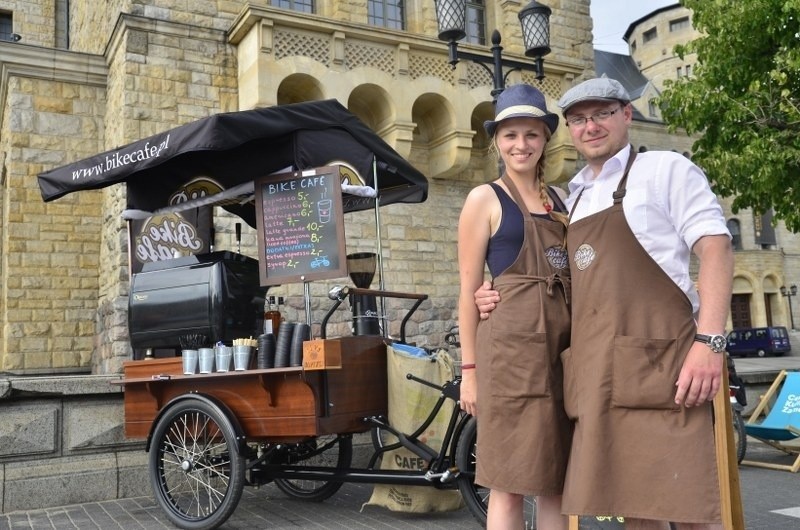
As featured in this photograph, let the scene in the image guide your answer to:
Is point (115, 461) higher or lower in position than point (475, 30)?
lower

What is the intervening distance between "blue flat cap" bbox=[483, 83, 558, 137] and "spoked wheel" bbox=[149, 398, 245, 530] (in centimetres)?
278

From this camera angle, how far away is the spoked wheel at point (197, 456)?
4.68m

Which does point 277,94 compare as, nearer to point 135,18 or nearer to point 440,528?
point 135,18

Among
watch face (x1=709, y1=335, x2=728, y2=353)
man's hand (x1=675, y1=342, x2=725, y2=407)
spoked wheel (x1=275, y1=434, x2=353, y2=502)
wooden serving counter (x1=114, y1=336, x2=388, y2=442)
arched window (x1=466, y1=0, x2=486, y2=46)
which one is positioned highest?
arched window (x1=466, y1=0, x2=486, y2=46)

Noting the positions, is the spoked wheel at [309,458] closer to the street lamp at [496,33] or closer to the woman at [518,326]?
the woman at [518,326]

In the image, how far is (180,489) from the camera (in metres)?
6.01

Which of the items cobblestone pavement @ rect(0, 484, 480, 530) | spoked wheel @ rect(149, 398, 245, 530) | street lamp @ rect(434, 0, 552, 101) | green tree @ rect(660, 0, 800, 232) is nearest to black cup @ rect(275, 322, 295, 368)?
spoked wheel @ rect(149, 398, 245, 530)

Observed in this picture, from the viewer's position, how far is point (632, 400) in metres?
2.37

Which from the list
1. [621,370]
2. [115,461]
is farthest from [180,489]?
[621,370]

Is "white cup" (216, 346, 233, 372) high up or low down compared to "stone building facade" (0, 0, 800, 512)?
down

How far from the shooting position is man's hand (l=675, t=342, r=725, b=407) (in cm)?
228

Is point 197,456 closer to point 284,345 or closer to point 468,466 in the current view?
point 284,345

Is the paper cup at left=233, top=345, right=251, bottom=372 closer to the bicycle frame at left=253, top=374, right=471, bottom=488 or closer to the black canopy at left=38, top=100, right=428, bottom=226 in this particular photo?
the bicycle frame at left=253, top=374, right=471, bottom=488

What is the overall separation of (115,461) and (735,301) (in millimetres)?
43073
